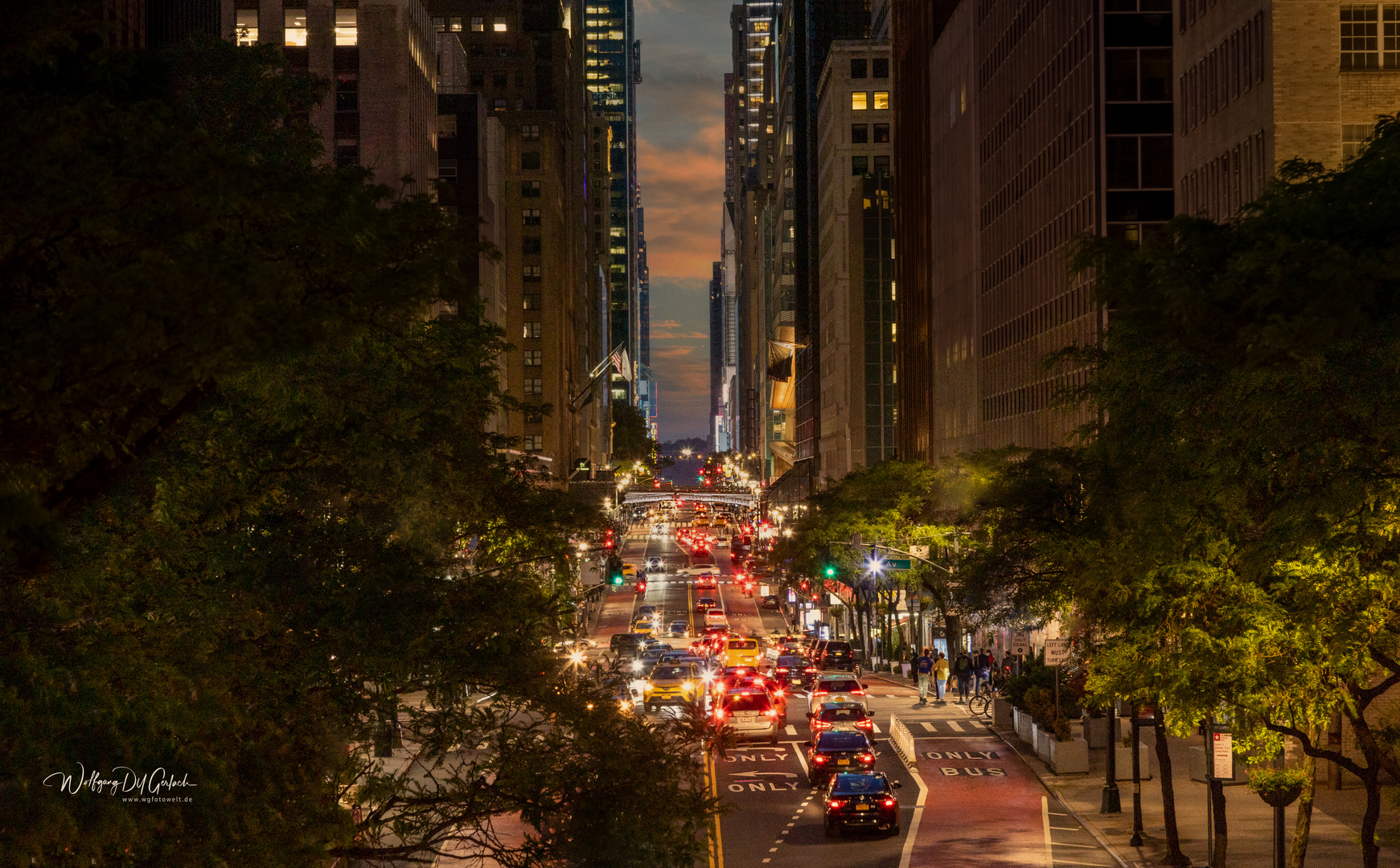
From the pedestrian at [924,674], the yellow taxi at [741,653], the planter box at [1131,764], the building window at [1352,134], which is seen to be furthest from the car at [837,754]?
the yellow taxi at [741,653]

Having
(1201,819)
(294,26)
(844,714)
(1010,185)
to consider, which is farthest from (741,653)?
(294,26)

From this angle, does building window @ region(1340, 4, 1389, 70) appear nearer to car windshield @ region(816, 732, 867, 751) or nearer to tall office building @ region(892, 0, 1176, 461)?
tall office building @ region(892, 0, 1176, 461)

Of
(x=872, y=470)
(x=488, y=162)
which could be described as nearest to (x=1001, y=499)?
(x=872, y=470)

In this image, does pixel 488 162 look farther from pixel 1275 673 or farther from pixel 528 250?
pixel 1275 673

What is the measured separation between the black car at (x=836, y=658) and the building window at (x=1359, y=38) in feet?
124

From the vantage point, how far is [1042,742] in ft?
155

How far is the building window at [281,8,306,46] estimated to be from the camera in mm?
84812

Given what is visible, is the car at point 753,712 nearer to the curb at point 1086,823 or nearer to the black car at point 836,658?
the curb at point 1086,823

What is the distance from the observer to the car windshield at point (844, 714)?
47594 millimetres

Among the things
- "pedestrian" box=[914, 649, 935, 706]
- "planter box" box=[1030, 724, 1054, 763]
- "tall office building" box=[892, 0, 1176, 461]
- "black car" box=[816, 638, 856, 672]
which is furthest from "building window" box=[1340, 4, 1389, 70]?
"black car" box=[816, 638, 856, 672]

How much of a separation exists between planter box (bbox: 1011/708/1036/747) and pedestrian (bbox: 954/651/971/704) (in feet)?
42.4

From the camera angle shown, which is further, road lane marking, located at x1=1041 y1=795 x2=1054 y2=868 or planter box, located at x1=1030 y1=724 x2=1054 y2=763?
planter box, located at x1=1030 y1=724 x2=1054 y2=763

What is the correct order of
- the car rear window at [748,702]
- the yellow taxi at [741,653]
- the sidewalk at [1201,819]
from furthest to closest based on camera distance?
the yellow taxi at [741,653]
the car rear window at [748,702]
the sidewalk at [1201,819]

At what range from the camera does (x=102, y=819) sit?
14.8 metres
